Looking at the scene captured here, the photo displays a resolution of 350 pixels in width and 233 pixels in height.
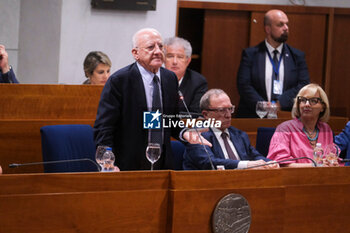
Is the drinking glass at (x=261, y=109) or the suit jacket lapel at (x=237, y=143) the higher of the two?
the drinking glass at (x=261, y=109)

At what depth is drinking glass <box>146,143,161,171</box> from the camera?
7.95ft

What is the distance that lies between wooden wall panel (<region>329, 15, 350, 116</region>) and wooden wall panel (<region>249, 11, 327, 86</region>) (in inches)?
5.2

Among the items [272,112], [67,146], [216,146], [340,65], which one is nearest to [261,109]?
[272,112]

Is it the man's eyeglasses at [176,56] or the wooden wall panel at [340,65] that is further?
the wooden wall panel at [340,65]

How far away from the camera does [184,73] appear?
12.1 feet

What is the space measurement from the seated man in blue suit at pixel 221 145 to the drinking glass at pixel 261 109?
3.39ft

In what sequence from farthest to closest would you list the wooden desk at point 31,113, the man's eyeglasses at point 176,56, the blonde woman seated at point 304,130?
the man's eyeglasses at point 176,56 → the wooden desk at point 31,113 → the blonde woman seated at point 304,130

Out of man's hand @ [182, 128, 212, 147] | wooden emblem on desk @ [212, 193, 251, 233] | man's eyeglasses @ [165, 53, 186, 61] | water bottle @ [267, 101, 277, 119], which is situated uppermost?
man's eyeglasses @ [165, 53, 186, 61]

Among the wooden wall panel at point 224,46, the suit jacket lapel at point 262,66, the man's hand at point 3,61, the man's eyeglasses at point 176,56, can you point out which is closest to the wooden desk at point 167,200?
the man's eyeglasses at point 176,56

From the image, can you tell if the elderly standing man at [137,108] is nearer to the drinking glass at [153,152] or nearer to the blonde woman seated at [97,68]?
the drinking glass at [153,152]

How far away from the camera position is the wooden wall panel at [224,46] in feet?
18.7

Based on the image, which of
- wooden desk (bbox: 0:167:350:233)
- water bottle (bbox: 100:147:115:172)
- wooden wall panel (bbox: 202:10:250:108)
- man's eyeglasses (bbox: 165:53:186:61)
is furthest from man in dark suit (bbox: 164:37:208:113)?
wooden wall panel (bbox: 202:10:250:108)

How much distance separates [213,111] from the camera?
108 inches

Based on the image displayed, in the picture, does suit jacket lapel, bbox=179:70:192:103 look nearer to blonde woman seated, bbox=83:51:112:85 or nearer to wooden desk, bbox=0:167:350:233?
blonde woman seated, bbox=83:51:112:85
